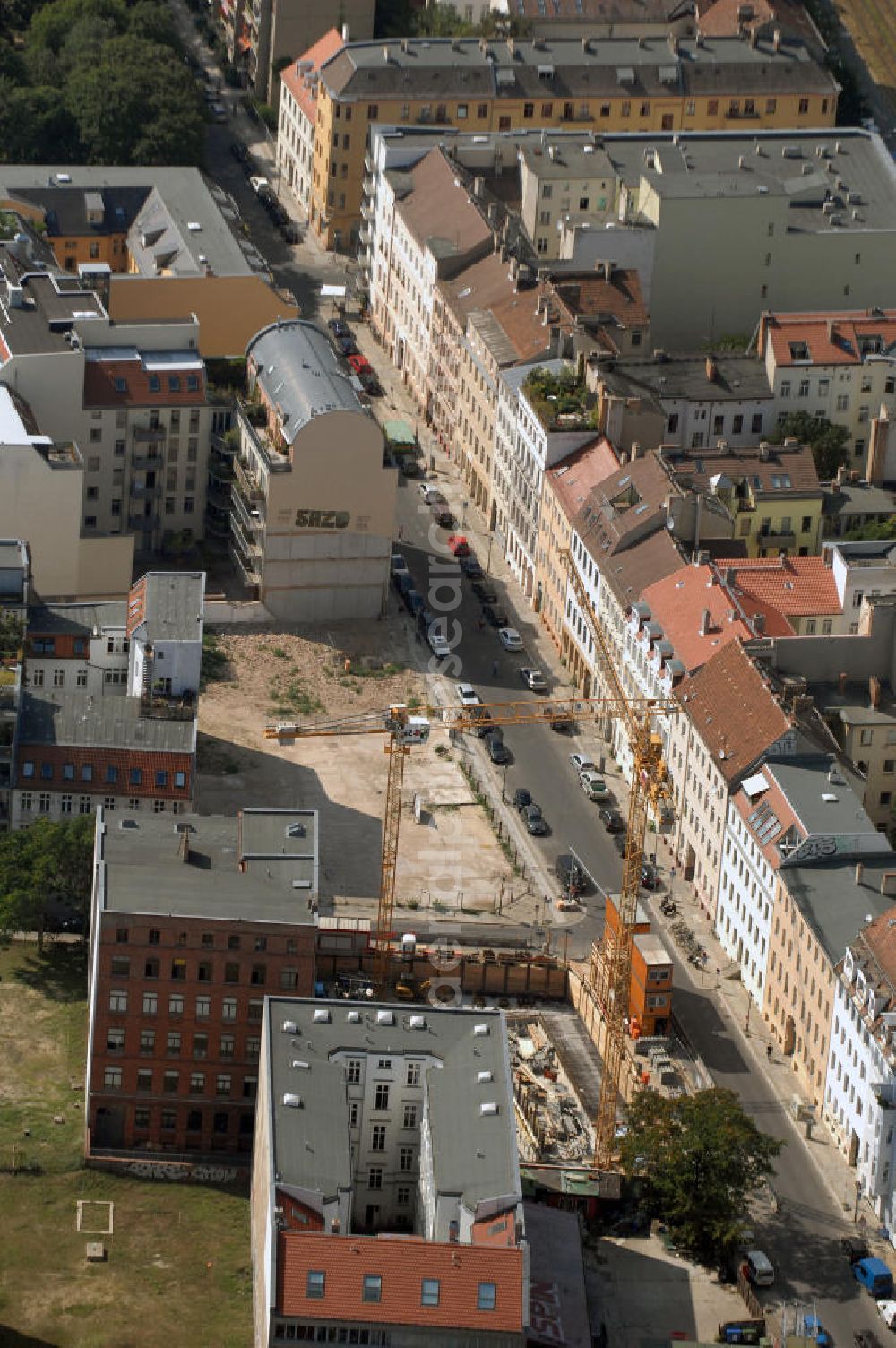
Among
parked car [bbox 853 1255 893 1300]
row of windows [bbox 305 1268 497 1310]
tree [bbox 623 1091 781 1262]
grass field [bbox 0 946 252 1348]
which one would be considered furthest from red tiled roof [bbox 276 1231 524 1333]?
parked car [bbox 853 1255 893 1300]

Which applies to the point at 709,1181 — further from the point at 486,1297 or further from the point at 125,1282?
the point at 125,1282

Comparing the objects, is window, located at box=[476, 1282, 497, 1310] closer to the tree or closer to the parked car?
the tree

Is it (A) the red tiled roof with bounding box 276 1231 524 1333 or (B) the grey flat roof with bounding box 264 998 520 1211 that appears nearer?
(A) the red tiled roof with bounding box 276 1231 524 1333

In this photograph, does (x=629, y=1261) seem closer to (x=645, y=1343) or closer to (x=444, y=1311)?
(x=645, y=1343)

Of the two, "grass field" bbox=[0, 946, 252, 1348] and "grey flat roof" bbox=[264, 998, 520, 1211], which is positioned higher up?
"grey flat roof" bbox=[264, 998, 520, 1211]

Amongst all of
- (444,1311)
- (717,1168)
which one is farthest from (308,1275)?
(717,1168)

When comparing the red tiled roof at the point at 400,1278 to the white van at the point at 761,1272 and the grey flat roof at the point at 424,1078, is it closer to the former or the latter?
the grey flat roof at the point at 424,1078

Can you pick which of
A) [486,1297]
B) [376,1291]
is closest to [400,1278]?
[376,1291]
